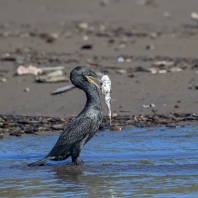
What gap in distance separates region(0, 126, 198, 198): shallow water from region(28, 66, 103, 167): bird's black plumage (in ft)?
0.54

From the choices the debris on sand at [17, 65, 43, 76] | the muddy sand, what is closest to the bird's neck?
the muddy sand

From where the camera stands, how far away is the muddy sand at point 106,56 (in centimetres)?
982

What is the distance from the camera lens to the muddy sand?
32.2 ft

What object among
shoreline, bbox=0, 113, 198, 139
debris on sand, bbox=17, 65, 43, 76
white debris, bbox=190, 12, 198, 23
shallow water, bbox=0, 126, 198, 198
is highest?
white debris, bbox=190, 12, 198, 23

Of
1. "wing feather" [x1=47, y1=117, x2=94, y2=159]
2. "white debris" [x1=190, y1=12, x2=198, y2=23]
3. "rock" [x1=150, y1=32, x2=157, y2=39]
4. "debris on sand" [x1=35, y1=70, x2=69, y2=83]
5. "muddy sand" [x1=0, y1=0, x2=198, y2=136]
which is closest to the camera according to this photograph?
"wing feather" [x1=47, y1=117, x2=94, y2=159]

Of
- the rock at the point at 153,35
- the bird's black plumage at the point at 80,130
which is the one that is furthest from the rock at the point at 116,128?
the rock at the point at 153,35

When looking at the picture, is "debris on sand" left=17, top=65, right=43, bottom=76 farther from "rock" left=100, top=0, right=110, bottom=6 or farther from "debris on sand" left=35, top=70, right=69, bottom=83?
"rock" left=100, top=0, right=110, bottom=6

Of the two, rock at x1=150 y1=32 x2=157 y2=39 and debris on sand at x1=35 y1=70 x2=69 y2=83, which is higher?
rock at x1=150 y1=32 x2=157 y2=39

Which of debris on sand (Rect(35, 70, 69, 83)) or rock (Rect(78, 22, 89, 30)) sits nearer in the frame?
debris on sand (Rect(35, 70, 69, 83))

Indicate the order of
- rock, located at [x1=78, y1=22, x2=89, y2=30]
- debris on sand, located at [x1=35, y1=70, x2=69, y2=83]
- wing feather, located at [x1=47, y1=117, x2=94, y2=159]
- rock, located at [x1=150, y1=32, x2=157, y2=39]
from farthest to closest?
1. rock, located at [x1=78, y1=22, x2=89, y2=30]
2. rock, located at [x1=150, y1=32, x2=157, y2=39]
3. debris on sand, located at [x1=35, y1=70, x2=69, y2=83]
4. wing feather, located at [x1=47, y1=117, x2=94, y2=159]

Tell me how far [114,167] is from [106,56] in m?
6.24

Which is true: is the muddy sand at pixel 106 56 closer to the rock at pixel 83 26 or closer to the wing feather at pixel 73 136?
the rock at pixel 83 26

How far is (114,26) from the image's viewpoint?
653 inches

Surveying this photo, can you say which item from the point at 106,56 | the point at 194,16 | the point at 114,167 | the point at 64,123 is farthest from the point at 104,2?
the point at 114,167
